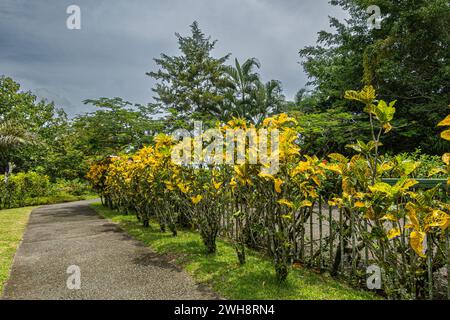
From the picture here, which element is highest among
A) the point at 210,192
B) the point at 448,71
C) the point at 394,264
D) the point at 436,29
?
the point at 436,29

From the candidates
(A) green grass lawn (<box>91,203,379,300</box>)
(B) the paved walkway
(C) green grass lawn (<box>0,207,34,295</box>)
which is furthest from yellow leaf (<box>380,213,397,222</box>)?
(C) green grass lawn (<box>0,207,34,295</box>)

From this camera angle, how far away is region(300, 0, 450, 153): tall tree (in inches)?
453

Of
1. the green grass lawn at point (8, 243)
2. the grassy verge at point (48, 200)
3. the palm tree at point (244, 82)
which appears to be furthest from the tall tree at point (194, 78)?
the green grass lawn at point (8, 243)

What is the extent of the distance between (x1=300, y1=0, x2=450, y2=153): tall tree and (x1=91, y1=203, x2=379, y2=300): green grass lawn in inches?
351

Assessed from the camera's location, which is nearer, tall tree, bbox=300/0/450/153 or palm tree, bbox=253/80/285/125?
tall tree, bbox=300/0/450/153

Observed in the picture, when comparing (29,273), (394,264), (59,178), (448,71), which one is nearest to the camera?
(394,264)

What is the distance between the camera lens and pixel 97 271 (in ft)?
12.4

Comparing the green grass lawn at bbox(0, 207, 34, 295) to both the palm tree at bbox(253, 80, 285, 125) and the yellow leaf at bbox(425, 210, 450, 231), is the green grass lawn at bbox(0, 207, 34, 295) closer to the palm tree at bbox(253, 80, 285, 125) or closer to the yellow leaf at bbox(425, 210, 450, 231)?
the yellow leaf at bbox(425, 210, 450, 231)

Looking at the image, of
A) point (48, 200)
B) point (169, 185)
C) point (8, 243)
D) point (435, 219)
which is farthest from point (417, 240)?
point (48, 200)
